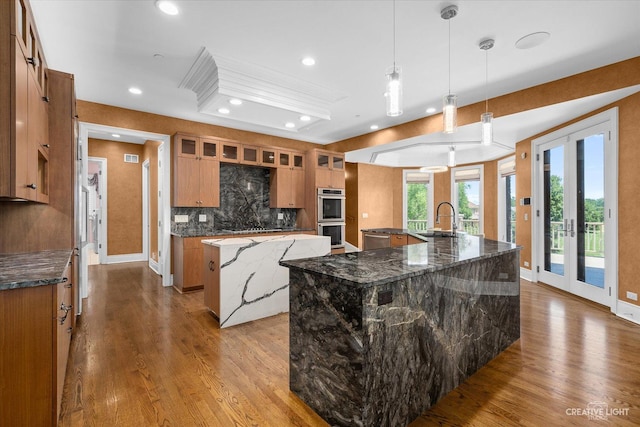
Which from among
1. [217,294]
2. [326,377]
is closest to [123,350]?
[217,294]

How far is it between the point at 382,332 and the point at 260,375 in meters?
1.20

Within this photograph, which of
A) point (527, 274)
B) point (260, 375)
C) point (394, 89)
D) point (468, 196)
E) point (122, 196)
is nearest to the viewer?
point (394, 89)

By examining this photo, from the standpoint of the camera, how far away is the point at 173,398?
1.99 meters

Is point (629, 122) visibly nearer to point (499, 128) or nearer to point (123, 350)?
point (499, 128)

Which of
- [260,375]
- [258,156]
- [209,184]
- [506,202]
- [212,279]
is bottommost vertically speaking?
[260,375]

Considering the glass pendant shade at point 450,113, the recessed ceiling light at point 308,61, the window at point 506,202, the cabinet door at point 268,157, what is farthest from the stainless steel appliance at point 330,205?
the window at point 506,202

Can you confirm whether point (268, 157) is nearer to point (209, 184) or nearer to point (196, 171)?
point (209, 184)

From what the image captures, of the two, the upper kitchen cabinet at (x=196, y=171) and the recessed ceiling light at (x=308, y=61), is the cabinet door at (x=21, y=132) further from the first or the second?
the upper kitchen cabinet at (x=196, y=171)

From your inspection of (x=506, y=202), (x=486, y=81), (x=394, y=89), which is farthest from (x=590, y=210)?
(x=394, y=89)

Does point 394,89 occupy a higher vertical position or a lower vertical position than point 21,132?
higher

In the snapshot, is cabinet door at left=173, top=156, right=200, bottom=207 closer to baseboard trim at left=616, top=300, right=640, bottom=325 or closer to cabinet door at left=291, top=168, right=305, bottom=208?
cabinet door at left=291, top=168, right=305, bottom=208

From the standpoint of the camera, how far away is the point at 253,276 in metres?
3.45

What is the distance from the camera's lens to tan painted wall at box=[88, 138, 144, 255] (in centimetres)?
674

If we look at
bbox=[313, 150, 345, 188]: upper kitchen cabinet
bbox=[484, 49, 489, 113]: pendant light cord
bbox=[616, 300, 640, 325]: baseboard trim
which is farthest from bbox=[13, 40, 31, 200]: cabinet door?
bbox=[616, 300, 640, 325]: baseboard trim
